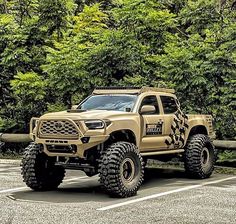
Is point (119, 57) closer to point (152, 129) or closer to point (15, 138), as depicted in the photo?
point (15, 138)

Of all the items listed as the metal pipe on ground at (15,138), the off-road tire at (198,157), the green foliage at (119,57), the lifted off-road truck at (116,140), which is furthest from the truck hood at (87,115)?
the metal pipe on ground at (15,138)

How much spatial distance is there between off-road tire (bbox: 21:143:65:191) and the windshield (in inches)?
55.7

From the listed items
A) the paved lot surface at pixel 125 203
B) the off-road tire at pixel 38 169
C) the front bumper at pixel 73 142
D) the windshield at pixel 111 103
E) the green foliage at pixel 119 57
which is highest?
the green foliage at pixel 119 57

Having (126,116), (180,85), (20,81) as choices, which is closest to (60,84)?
(20,81)

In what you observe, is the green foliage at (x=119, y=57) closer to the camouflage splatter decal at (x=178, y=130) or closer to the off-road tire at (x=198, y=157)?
the off-road tire at (x=198, y=157)

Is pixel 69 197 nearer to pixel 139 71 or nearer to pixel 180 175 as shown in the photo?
pixel 180 175

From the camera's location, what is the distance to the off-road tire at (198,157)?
10.8m

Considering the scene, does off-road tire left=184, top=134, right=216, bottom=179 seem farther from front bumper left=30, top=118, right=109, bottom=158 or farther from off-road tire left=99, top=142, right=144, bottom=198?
front bumper left=30, top=118, right=109, bottom=158

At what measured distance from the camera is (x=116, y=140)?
930cm

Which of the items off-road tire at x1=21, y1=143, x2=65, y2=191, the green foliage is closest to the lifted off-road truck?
off-road tire at x1=21, y1=143, x2=65, y2=191

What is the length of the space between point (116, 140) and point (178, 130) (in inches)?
77.7

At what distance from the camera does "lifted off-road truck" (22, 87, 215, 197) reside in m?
8.43

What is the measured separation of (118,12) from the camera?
16.2 metres

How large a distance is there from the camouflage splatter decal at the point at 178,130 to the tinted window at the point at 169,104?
0.36ft
